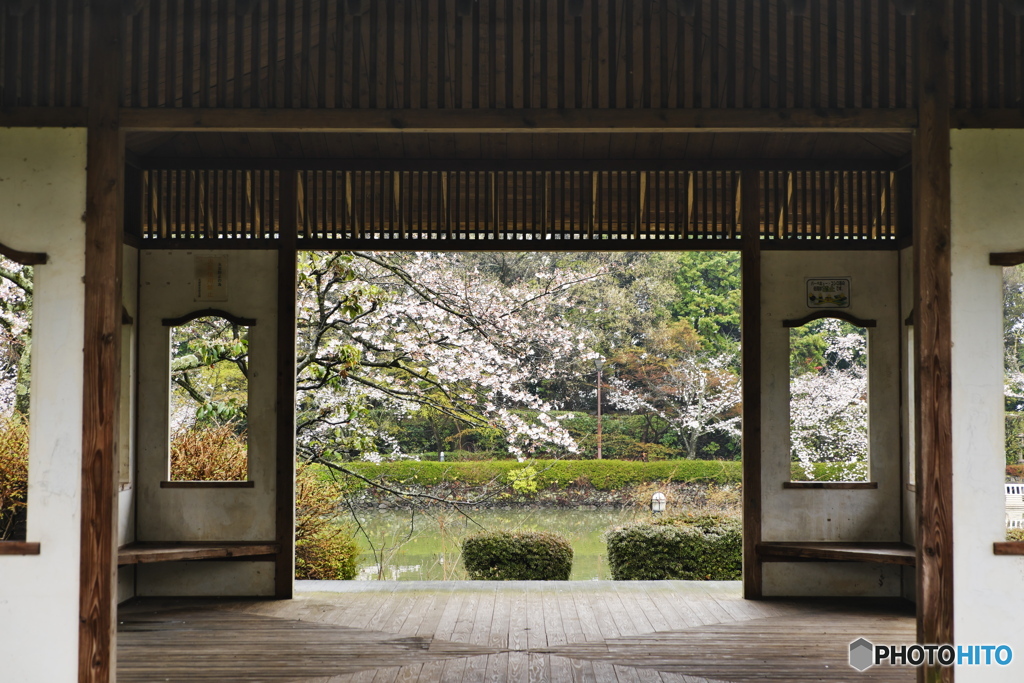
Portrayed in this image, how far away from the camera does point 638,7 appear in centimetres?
411

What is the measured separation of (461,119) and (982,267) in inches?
93.6

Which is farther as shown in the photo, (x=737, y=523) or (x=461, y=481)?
(x=461, y=481)

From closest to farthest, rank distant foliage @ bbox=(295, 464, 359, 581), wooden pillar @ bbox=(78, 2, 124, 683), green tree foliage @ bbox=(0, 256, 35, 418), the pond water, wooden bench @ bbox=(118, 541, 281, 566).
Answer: wooden pillar @ bbox=(78, 2, 124, 683), wooden bench @ bbox=(118, 541, 281, 566), green tree foliage @ bbox=(0, 256, 35, 418), distant foliage @ bbox=(295, 464, 359, 581), the pond water

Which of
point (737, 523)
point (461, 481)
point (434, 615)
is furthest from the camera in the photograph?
point (461, 481)

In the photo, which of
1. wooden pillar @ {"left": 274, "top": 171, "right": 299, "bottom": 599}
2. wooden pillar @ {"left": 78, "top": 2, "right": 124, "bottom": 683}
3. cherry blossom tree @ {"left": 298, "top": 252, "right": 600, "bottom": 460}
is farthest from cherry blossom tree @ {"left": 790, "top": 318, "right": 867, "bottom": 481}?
wooden pillar @ {"left": 78, "top": 2, "right": 124, "bottom": 683}

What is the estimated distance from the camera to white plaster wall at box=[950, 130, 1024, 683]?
375cm

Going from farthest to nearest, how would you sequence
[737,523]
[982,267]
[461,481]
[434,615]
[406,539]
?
1. [461,481]
2. [406,539]
3. [737,523]
4. [434,615]
5. [982,267]

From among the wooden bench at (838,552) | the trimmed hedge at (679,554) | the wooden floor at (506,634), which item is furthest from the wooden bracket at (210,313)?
the wooden bench at (838,552)

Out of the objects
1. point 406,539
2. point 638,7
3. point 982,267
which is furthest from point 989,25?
point 406,539

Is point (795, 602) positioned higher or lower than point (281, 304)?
lower

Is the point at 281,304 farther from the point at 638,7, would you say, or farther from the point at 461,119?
the point at 638,7

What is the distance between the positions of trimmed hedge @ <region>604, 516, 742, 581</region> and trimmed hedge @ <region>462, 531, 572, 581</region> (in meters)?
0.52

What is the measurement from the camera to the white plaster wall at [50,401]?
371 cm

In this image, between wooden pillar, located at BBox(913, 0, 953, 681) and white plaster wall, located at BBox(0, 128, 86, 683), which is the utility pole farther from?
white plaster wall, located at BBox(0, 128, 86, 683)
